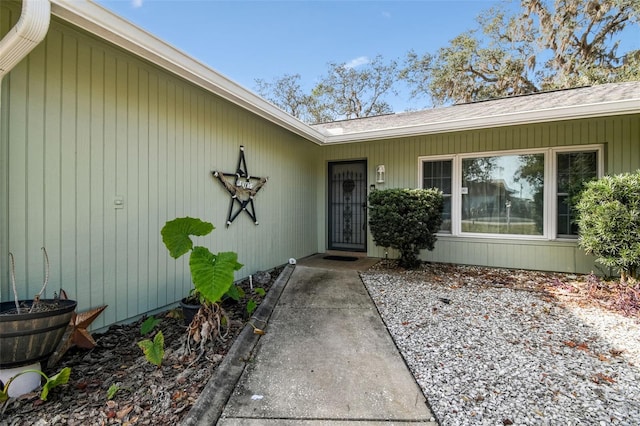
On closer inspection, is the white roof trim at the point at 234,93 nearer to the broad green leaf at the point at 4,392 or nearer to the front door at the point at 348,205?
the front door at the point at 348,205

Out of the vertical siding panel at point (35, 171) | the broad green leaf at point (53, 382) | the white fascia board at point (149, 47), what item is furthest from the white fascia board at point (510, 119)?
the broad green leaf at point (53, 382)

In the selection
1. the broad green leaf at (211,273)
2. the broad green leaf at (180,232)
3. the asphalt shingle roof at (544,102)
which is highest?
the asphalt shingle roof at (544,102)

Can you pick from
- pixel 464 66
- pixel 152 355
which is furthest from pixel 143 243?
Result: pixel 464 66

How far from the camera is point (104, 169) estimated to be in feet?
8.73

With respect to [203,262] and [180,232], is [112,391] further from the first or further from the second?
[180,232]

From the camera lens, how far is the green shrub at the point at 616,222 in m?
3.53

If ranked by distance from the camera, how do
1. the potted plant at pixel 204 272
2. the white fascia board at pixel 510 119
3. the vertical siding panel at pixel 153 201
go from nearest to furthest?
the potted plant at pixel 204 272
the vertical siding panel at pixel 153 201
the white fascia board at pixel 510 119

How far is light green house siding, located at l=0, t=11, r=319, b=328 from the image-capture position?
2.17 meters

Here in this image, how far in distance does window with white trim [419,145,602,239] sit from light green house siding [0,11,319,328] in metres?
3.88

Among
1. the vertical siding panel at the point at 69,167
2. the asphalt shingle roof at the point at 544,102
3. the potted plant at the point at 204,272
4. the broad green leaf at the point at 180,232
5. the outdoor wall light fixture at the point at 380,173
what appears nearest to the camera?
the potted plant at the point at 204,272

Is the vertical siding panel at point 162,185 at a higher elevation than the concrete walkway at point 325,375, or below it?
higher

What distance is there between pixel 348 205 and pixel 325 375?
4.63m

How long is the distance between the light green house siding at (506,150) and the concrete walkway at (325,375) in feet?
9.86

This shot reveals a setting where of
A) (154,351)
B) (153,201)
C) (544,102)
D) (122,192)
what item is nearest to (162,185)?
(153,201)
